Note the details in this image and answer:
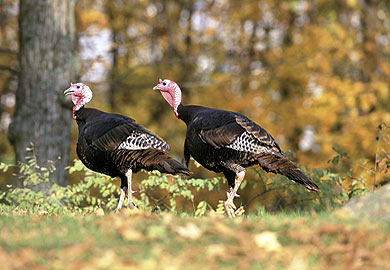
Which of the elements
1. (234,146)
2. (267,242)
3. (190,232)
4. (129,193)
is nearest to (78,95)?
(129,193)

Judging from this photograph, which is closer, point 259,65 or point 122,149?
point 122,149

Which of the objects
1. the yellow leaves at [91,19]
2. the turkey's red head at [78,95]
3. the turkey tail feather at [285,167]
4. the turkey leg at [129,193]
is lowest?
the turkey leg at [129,193]

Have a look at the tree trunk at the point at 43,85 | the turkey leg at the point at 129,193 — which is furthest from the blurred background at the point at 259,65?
the turkey leg at the point at 129,193

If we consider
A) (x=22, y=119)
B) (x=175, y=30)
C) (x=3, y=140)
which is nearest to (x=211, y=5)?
(x=175, y=30)

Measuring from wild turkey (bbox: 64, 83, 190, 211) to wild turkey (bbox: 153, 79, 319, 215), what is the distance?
43cm

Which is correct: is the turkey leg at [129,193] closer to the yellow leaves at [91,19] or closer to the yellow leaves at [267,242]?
the yellow leaves at [267,242]

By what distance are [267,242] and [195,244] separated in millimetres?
548

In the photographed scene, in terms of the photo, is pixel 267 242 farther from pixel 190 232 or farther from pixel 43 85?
pixel 43 85

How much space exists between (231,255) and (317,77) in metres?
14.6

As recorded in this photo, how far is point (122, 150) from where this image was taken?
22.1 ft

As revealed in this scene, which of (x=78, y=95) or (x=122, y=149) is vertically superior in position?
(x=78, y=95)

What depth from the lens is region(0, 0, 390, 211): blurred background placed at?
15.9m

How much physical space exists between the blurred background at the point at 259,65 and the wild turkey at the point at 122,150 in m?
4.47

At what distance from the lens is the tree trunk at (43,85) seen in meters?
9.71
